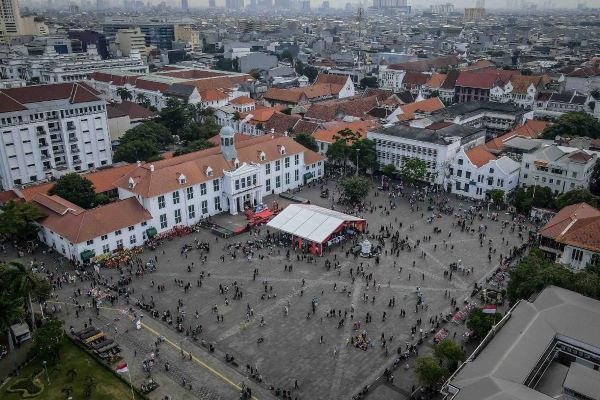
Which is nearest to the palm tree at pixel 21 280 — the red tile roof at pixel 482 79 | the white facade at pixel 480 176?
the white facade at pixel 480 176

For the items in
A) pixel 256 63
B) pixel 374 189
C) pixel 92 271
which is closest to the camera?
pixel 92 271

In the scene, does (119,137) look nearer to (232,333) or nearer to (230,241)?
(230,241)

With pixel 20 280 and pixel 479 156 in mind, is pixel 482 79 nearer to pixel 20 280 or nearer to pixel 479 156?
pixel 479 156

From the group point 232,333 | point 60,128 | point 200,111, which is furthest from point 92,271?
point 200,111

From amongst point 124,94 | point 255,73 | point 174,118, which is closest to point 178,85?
point 124,94

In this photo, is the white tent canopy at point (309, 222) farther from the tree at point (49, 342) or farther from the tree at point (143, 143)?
the tree at point (143, 143)
